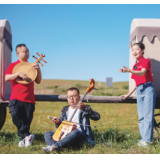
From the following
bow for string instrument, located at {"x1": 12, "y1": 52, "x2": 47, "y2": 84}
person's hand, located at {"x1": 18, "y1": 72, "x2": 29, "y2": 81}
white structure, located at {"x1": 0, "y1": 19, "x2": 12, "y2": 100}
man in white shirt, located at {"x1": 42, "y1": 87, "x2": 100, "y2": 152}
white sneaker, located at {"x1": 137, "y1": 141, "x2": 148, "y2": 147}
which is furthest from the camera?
white structure, located at {"x1": 0, "y1": 19, "x2": 12, "y2": 100}

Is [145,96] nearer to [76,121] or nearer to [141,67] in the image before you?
[141,67]

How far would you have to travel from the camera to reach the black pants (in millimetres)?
3904

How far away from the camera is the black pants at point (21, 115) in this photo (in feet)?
12.8

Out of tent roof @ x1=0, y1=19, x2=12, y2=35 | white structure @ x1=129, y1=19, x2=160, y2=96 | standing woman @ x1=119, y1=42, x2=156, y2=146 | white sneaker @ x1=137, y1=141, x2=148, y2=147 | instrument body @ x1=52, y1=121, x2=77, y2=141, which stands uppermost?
tent roof @ x1=0, y1=19, x2=12, y2=35

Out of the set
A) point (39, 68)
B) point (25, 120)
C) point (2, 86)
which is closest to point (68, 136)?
point (25, 120)

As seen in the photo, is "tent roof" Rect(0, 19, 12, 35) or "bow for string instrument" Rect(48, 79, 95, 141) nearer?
"bow for string instrument" Rect(48, 79, 95, 141)

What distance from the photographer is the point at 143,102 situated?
384cm

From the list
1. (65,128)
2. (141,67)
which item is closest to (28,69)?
(65,128)

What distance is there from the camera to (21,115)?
396 centimetres

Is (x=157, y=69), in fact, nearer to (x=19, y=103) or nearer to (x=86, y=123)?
(x=86, y=123)

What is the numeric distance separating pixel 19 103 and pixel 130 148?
2.35 m

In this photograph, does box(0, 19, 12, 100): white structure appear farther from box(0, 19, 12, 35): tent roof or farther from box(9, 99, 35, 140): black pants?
box(9, 99, 35, 140): black pants

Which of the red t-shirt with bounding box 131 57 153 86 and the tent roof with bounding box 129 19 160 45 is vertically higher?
the tent roof with bounding box 129 19 160 45

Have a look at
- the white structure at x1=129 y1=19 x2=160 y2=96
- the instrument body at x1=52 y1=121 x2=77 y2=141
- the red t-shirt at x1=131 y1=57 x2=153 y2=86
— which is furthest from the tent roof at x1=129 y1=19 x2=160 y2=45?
the instrument body at x1=52 y1=121 x2=77 y2=141
